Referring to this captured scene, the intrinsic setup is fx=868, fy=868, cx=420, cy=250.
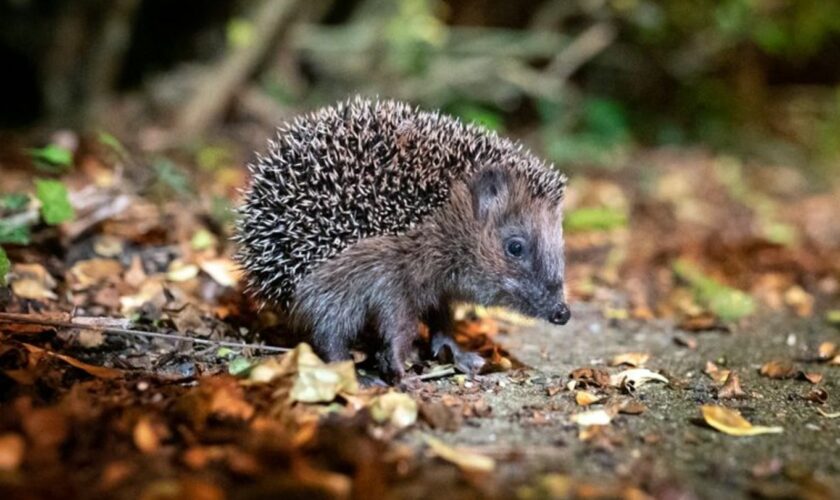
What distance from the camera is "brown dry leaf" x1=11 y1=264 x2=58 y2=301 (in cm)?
556

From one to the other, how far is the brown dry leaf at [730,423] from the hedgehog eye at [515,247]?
1507 millimetres

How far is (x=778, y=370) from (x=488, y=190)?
7.13 ft

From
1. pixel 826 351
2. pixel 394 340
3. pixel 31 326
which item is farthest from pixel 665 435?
pixel 31 326

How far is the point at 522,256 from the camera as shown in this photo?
5.38m

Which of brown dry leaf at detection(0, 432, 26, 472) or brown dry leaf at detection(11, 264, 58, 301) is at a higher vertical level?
brown dry leaf at detection(11, 264, 58, 301)

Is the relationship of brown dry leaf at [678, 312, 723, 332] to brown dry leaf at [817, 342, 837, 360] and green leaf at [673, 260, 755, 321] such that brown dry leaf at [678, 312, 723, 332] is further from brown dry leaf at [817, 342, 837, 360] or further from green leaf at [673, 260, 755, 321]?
brown dry leaf at [817, 342, 837, 360]

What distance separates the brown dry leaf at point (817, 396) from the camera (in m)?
4.87

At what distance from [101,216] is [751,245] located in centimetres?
698

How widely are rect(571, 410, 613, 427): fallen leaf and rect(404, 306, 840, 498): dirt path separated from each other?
5 cm

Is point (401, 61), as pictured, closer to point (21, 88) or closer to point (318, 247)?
point (21, 88)

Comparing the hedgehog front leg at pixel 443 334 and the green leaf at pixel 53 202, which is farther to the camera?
the green leaf at pixel 53 202

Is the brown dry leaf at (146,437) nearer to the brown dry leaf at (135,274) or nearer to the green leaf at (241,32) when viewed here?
the brown dry leaf at (135,274)

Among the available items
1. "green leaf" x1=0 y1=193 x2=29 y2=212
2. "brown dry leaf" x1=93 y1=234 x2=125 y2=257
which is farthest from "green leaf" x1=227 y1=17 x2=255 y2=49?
"green leaf" x1=0 y1=193 x2=29 y2=212

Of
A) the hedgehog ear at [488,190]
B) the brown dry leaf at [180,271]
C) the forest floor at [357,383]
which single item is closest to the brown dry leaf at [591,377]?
the forest floor at [357,383]
